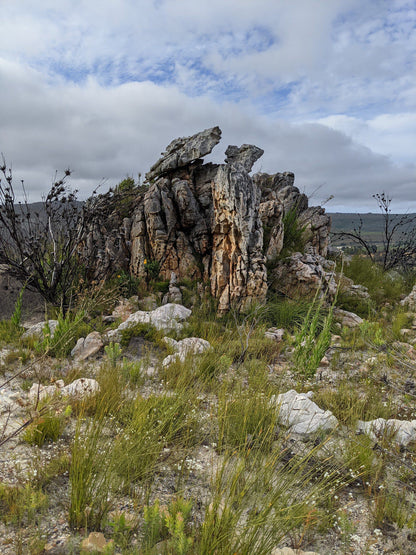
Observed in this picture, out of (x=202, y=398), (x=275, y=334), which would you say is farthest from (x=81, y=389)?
(x=275, y=334)

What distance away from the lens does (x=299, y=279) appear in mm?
9188

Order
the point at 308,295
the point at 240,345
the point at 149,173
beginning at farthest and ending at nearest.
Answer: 1. the point at 149,173
2. the point at 308,295
3. the point at 240,345

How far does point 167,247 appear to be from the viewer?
30.9ft

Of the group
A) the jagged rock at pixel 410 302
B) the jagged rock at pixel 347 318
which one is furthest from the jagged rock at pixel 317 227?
the jagged rock at pixel 347 318

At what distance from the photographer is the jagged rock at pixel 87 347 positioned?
5.67 metres

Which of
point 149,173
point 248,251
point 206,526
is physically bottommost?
point 206,526

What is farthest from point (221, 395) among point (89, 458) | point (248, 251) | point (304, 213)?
point (304, 213)

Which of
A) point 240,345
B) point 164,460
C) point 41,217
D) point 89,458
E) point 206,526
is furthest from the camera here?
point 41,217

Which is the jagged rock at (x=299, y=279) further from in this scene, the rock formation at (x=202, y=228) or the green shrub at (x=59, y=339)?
the green shrub at (x=59, y=339)

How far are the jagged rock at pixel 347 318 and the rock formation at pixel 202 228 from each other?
1.94 meters

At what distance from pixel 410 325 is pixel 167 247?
6.36 metres

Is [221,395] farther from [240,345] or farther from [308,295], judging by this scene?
[308,295]

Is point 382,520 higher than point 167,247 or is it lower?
lower

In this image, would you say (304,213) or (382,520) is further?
(304,213)
